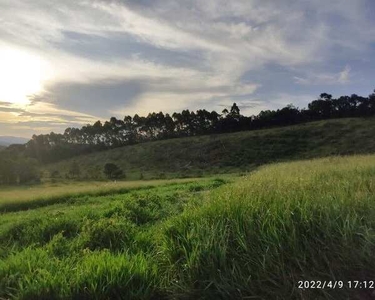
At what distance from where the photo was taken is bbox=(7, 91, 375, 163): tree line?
11988cm

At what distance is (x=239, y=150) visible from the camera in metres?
88.0

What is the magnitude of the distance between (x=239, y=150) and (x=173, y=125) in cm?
4945

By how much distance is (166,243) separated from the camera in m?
6.23

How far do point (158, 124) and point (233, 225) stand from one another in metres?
130

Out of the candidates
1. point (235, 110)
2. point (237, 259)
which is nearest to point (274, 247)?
point (237, 259)

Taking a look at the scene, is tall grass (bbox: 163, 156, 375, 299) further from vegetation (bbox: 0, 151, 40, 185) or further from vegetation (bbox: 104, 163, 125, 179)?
vegetation (bbox: 0, 151, 40, 185)

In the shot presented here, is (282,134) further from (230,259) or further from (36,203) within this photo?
(230,259)

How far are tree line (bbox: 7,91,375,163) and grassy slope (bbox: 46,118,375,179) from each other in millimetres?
19838

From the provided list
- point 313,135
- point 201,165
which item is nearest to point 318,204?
point 201,165

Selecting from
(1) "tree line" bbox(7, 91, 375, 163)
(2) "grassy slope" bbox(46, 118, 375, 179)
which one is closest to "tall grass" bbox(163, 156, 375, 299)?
(2) "grassy slope" bbox(46, 118, 375, 179)

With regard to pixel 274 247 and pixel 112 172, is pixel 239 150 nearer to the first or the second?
pixel 112 172

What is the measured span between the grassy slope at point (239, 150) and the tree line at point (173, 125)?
65.1 ft

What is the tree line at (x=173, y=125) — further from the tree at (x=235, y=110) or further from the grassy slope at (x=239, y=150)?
the grassy slope at (x=239, y=150)

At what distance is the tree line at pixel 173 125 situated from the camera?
120m
